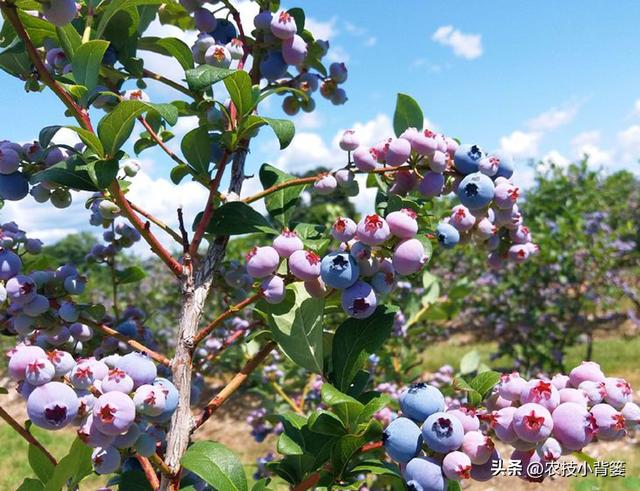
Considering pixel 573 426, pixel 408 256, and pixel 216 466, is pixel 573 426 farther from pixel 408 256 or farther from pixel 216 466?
pixel 216 466

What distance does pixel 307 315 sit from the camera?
1.12m

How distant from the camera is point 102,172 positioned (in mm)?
985

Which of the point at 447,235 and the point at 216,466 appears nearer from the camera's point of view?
the point at 216,466

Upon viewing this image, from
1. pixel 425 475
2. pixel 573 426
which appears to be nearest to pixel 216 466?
pixel 425 475

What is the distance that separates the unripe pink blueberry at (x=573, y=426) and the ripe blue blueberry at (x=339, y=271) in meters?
0.40

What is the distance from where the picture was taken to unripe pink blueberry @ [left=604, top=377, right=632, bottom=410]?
0.88m

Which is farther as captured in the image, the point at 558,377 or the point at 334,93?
the point at 334,93

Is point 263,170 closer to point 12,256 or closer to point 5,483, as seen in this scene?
point 12,256

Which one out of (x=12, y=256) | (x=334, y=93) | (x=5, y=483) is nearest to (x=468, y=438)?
(x=12, y=256)

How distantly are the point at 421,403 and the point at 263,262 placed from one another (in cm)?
38

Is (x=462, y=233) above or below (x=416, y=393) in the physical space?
above

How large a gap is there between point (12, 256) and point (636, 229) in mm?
11729

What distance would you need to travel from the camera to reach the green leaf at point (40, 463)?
1208 millimetres

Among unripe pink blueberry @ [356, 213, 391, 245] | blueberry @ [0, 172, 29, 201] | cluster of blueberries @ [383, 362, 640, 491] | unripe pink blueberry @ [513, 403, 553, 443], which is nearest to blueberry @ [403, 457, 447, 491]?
cluster of blueberries @ [383, 362, 640, 491]
